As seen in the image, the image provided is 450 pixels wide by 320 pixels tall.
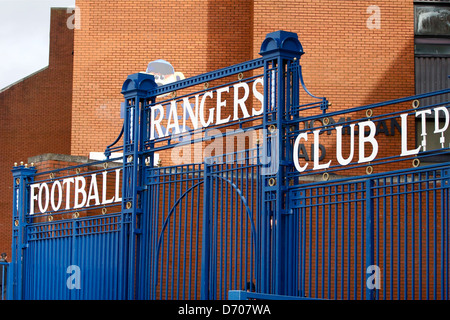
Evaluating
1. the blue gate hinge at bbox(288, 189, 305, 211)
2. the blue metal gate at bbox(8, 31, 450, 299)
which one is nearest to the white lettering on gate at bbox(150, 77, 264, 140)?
the blue metal gate at bbox(8, 31, 450, 299)

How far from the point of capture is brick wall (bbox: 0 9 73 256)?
1227 inches

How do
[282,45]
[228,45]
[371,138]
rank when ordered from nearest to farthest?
[371,138]
[282,45]
[228,45]

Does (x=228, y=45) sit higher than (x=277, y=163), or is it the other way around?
(x=228, y=45)

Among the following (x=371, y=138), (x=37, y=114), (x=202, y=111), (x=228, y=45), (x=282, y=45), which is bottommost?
(x=371, y=138)

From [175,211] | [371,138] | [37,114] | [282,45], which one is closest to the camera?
[371,138]

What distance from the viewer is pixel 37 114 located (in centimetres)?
3158

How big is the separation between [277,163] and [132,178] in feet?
8.54

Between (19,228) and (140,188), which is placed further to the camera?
(19,228)

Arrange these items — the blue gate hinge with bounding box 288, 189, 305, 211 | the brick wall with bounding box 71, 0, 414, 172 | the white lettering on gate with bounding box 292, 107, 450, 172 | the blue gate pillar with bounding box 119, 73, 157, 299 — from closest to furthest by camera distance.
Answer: the white lettering on gate with bounding box 292, 107, 450, 172 → the blue gate hinge with bounding box 288, 189, 305, 211 → the blue gate pillar with bounding box 119, 73, 157, 299 → the brick wall with bounding box 71, 0, 414, 172

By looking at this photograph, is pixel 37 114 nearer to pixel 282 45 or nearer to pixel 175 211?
pixel 175 211

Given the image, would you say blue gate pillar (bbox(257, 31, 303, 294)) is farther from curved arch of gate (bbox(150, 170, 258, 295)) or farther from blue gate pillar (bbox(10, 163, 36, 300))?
blue gate pillar (bbox(10, 163, 36, 300))

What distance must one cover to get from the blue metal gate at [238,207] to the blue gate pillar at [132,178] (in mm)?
16

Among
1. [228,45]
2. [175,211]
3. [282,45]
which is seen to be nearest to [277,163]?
[282,45]

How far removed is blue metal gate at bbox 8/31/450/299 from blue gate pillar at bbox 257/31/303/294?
0.01 meters
